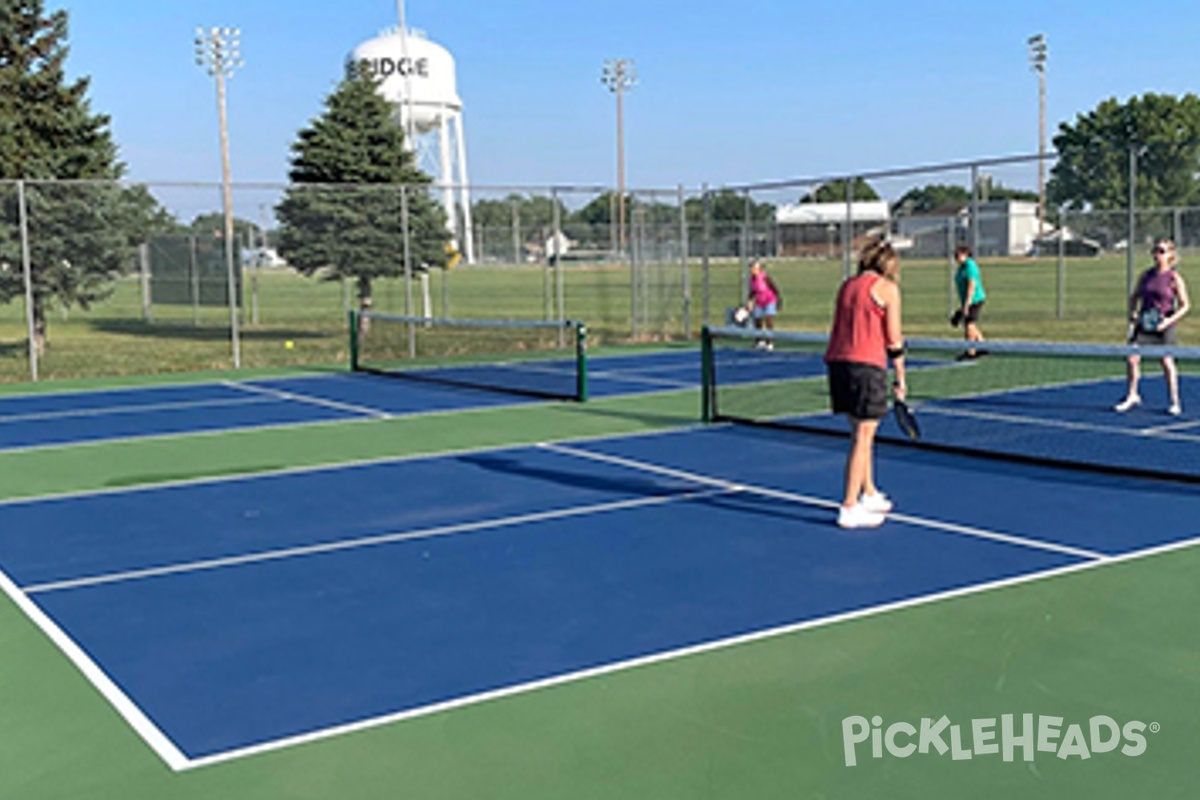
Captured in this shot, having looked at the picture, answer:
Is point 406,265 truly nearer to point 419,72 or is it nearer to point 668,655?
point 668,655

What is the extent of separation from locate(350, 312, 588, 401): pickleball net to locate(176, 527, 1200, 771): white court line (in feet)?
28.3

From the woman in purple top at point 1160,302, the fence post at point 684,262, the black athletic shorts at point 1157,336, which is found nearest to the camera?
the woman in purple top at point 1160,302

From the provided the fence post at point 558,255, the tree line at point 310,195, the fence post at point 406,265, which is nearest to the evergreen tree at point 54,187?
A: the tree line at point 310,195

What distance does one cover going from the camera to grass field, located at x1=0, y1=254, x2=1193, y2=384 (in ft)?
75.2

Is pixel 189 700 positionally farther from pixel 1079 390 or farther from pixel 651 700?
pixel 1079 390

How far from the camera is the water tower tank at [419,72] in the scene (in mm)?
45094

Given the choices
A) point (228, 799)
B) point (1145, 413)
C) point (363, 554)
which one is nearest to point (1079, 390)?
point (1145, 413)

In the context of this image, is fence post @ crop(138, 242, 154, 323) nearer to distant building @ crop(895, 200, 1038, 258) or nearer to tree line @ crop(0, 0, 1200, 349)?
tree line @ crop(0, 0, 1200, 349)

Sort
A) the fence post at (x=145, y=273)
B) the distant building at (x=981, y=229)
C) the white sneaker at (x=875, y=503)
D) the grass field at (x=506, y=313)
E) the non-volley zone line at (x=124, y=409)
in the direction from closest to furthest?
the white sneaker at (x=875, y=503), the non-volley zone line at (x=124, y=409), the grass field at (x=506, y=313), the distant building at (x=981, y=229), the fence post at (x=145, y=273)

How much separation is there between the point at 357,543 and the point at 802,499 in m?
3.14

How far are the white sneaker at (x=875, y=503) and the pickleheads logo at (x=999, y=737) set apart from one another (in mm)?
3407

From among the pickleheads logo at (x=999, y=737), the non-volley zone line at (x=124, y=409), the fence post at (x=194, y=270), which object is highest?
the fence post at (x=194, y=270)

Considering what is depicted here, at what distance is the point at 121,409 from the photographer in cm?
1579

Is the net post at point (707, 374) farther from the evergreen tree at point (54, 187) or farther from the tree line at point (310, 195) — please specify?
the evergreen tree at point (54, 187)
